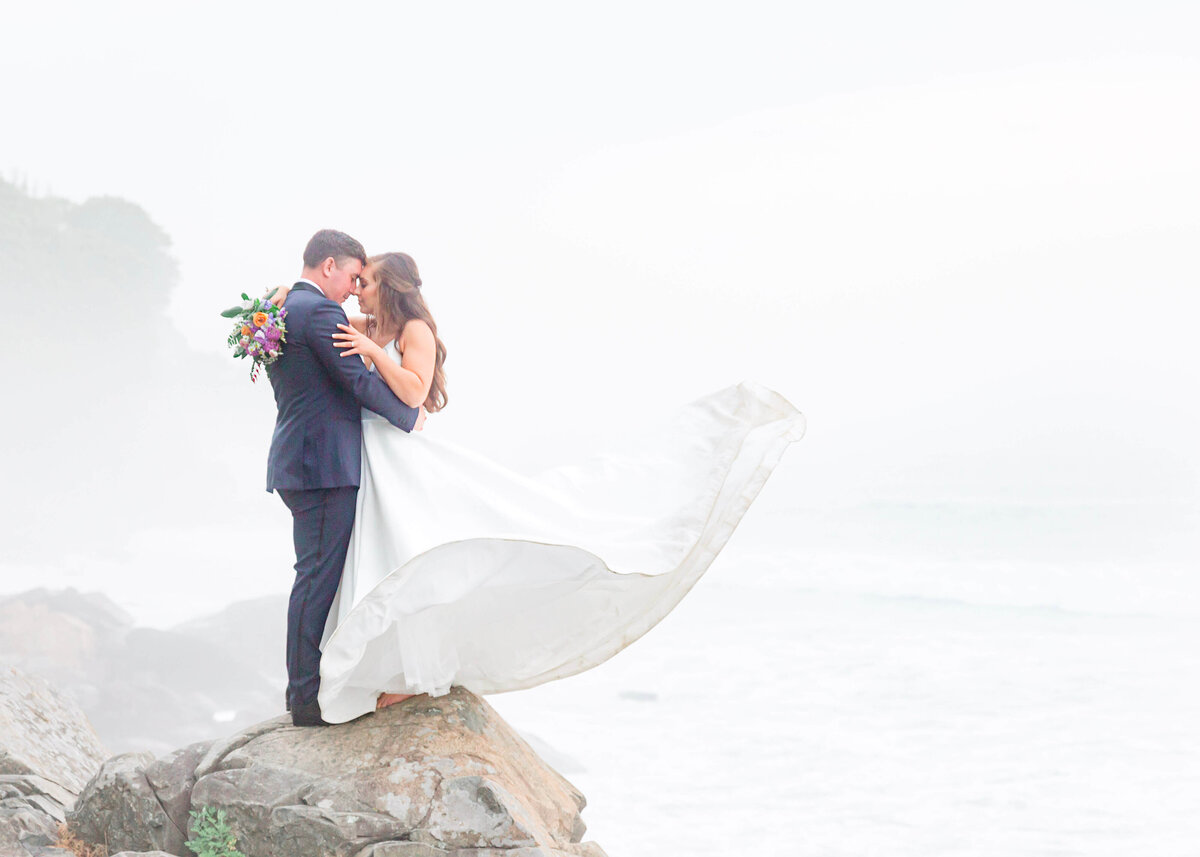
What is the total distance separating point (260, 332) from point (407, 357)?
576 mm

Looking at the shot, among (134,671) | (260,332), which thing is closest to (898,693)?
(134,671)

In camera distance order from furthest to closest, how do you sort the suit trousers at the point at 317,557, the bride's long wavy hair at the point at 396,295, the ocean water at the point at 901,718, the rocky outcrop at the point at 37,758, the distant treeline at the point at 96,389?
the distant treeline at the point at 96,389
the ocean water at the point at 901,718
the rocky outcrop at the point at 37,758
the bride's long wavy hair at the point at 396,295
the suit trousers at the point at 317,557

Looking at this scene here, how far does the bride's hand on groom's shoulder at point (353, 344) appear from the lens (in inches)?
167

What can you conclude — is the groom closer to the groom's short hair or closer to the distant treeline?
the groom's short hair

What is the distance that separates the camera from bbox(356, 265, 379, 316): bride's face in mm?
4512

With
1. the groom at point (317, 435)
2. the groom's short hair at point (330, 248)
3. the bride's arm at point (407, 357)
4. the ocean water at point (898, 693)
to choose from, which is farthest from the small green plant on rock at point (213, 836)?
the ocean water at point (898, 693)

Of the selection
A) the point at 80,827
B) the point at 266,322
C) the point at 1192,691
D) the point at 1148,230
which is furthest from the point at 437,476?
the point at 1148,230

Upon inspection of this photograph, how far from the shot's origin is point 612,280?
187 ft

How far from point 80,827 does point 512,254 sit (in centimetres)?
5428

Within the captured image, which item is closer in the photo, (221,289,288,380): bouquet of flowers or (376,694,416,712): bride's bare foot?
(221,289,288,380): bouquet of flowers

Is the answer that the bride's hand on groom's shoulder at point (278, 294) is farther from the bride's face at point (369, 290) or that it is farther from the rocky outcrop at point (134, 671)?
the rocky outcrop at point (134, 671)

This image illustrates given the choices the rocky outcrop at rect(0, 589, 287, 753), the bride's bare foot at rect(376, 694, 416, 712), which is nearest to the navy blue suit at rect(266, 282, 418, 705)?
the bride's bare foot at rect(376, 694, 416, 712)

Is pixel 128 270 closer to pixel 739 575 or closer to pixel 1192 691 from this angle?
pixel 739 575

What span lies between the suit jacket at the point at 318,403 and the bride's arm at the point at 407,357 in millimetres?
40
